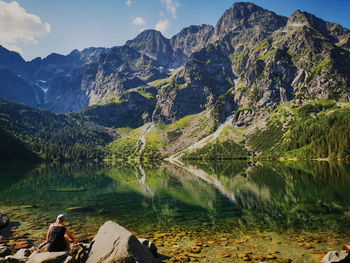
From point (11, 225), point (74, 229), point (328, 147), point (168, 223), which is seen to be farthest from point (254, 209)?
point (328, 147)

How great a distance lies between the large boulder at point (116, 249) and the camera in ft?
54.5

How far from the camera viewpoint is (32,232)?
31719 mm

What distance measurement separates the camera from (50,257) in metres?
17.2

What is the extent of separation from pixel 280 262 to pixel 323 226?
14834 millimetres

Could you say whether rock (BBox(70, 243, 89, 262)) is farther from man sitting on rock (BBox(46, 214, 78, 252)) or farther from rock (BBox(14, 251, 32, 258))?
rock (BBox(14, 251, 32, 258))

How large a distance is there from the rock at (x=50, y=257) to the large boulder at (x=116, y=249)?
5.38 ft

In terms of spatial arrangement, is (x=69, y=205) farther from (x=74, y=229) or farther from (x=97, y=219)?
(x=74, y=229)

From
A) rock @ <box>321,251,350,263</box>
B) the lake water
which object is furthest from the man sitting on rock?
rock @ <box>321,251,350,263</box>

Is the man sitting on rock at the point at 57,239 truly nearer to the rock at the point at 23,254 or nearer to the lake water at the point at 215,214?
the rock at the point at 23,254

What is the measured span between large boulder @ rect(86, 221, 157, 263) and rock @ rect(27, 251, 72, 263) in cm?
164

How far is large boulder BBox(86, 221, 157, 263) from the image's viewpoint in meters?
16.6

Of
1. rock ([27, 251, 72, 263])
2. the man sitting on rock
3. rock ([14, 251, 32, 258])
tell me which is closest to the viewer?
rock ([27, 251, 72, 263])

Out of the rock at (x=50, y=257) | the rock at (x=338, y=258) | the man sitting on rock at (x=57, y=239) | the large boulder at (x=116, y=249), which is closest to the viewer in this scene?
the large boulder at (x=116, y=249)

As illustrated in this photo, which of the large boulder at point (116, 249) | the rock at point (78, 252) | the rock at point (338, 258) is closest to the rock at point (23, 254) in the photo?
the rock at point (78, 252)
